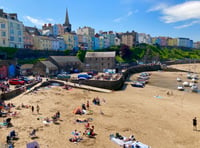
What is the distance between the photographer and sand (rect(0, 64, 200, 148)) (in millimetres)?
14766

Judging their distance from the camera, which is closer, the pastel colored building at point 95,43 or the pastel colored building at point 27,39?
the pastel colored building at point 27,39

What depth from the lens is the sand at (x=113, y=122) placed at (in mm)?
14766

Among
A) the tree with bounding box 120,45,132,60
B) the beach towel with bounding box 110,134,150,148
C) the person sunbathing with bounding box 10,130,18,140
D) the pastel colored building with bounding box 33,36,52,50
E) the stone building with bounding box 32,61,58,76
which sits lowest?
the beach towel with bounding box 110,134,150,148

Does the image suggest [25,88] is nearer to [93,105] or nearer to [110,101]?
[93,105]

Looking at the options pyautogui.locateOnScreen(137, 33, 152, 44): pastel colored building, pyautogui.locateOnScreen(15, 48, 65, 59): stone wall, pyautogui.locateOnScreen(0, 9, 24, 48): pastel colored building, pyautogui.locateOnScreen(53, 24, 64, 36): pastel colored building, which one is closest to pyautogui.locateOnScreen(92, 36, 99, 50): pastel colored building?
pyautogui.locateOnScreen(53, 24, 64, 36): pastel colored building

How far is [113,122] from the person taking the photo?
1927 cm

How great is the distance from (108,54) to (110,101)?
33345 mm

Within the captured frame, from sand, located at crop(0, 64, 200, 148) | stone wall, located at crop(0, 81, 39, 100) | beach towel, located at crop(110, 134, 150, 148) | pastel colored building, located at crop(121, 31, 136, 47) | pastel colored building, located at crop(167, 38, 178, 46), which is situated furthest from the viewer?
pastel colored building, located at crop(167, 38, 178, 46)

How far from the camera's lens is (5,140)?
45.1 feet

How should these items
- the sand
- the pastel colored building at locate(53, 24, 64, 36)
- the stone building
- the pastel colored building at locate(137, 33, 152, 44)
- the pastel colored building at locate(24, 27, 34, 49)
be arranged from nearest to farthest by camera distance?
the sand
the stone building
the pastel colored building at locate(24, 27, 34, 49)
the pastel colored building at locate(53, 24, 64, 36)
the pastel colored building at locate(137, 33, 152, 44)

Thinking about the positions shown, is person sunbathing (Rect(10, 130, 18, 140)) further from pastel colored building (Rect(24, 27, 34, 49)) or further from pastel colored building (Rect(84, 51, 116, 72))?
pastel colored building (Rect(24, 27, 34, 49))

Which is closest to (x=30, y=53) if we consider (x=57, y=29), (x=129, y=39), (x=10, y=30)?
(x=10, y=30)

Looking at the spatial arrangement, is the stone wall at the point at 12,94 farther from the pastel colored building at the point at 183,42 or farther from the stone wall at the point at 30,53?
the pastel colored building at the point at 183,42

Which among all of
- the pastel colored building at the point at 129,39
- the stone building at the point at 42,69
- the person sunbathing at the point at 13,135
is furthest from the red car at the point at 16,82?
the pastel colored building at the point at 129,39
